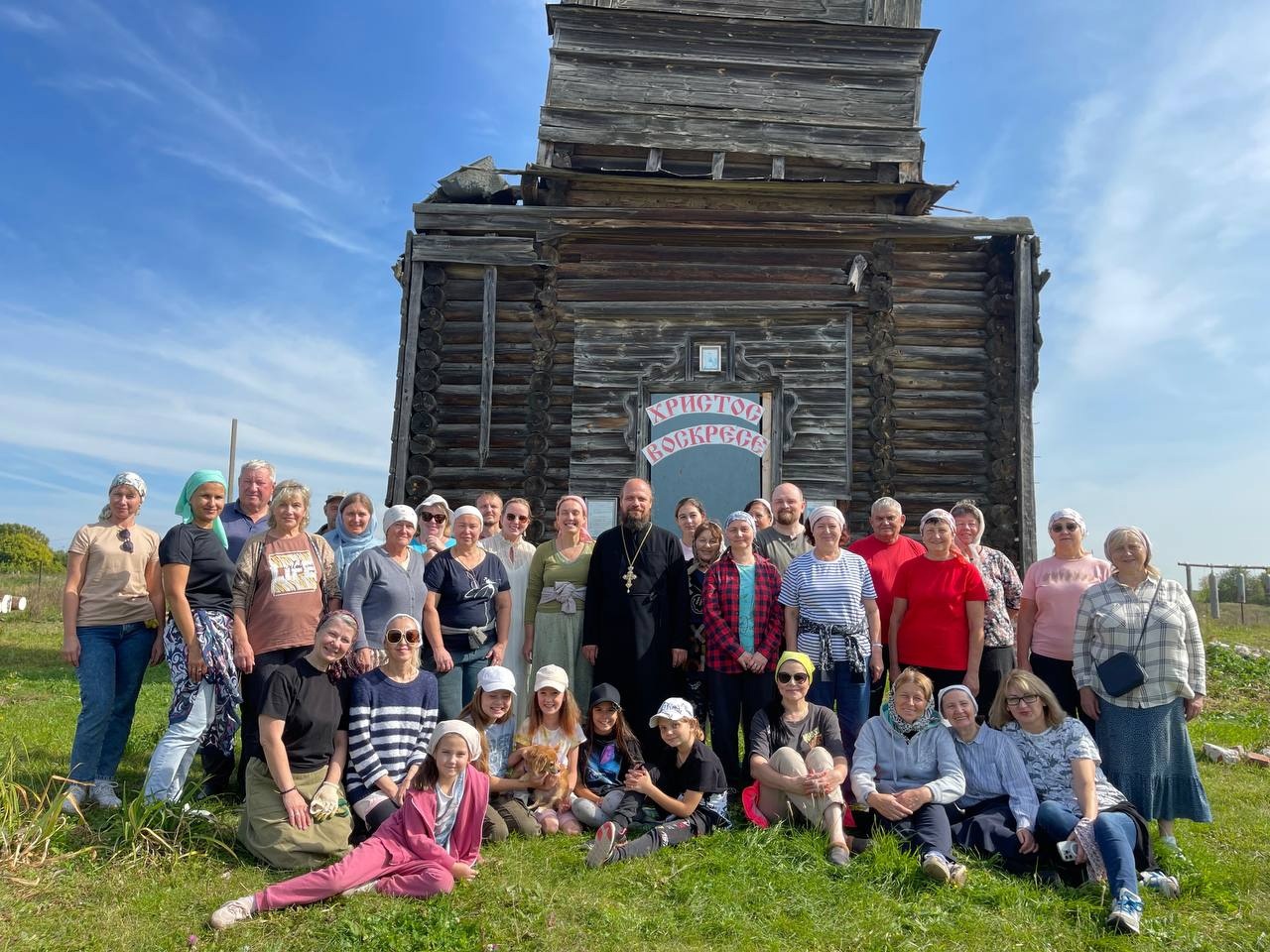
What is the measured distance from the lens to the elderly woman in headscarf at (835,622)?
209 inches

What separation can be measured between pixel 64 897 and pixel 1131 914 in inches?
189

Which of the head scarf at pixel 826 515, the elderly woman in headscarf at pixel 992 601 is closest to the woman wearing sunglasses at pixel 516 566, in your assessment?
the head scarf at pixel 826 515

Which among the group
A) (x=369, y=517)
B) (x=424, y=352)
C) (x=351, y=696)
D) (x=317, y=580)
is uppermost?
(x=424, y=352)

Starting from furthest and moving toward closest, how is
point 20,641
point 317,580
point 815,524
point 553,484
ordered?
point 20,641
point 553,484
point 815,524
point 317,580

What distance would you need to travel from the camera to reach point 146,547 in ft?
17.4

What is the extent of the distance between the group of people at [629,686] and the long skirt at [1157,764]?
16 mm

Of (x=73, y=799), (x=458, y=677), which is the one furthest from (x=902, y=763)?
(x=73, y=799)

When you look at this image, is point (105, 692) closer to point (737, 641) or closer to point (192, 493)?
point (192, 493)

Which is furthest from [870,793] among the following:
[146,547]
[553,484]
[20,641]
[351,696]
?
[20,641]

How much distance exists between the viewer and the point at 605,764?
16.6ft

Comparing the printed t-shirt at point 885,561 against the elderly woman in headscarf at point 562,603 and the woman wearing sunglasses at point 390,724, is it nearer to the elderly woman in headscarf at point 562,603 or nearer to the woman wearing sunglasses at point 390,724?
the elderly woman in headscarf at point 562,603

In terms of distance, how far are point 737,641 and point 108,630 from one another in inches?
150

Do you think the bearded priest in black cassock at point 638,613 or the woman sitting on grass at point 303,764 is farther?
the bearded priest in black cassock at point 638,613

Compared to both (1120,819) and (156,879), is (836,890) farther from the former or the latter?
(156,879)
